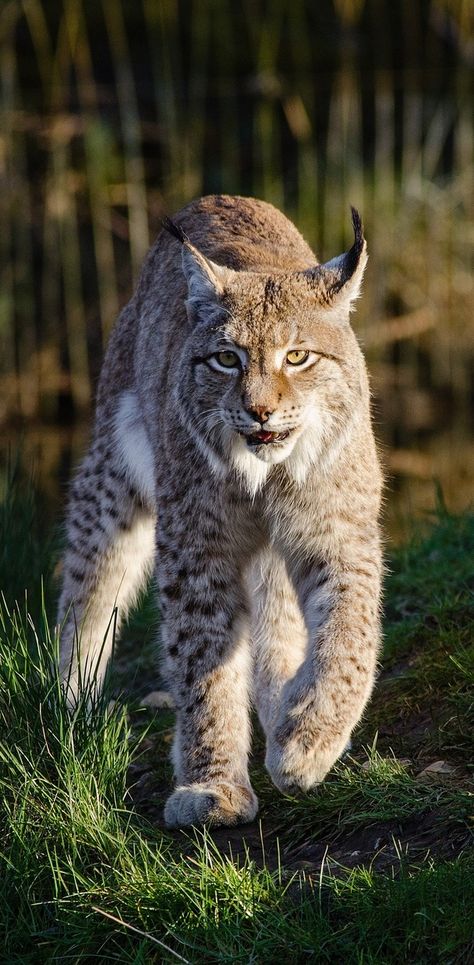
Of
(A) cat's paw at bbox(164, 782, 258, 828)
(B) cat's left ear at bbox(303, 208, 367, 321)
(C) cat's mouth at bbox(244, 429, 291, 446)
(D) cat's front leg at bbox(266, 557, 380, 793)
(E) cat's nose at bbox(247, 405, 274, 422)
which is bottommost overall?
(A) cat's paw at bbox(164, 782, 258, 828)

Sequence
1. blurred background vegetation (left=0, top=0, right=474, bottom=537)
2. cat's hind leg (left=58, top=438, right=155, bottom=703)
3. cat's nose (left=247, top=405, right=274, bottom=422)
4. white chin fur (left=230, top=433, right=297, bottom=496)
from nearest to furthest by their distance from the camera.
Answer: cat's nose (left=247, top=405, right=274, bottom=422) → white chin fur (left=230, top=433, right=297, bottom=496) → cat's hind leg (left=58, top=438, right=155, bottom=703) → blurred background vegetation (left=0, top=0, right=474, bottom=537)

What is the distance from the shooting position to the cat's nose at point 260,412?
3701 millimetres

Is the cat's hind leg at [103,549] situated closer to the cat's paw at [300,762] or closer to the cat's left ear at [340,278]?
the cat's left ear at [340,278]

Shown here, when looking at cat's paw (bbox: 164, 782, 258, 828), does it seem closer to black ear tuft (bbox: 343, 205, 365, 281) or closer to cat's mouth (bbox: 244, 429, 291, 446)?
cat's mouth (bbox: 244, 429, 291, 446)

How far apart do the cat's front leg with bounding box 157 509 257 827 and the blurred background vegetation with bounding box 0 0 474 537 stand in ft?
23.6

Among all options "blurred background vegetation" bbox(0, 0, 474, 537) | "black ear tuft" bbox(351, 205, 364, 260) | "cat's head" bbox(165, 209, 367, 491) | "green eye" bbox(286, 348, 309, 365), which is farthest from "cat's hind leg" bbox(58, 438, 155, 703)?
"blurred background vegetation" bbox(0, 0, 474, 537)

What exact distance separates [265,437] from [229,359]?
0.98ft

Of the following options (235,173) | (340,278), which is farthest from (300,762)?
(235,173)

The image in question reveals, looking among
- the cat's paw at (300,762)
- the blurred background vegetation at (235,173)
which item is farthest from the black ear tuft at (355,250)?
the blurred background vegetation at (235,173)

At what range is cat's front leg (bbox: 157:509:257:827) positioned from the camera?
3.99m

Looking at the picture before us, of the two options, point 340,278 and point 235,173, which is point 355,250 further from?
point 235,173

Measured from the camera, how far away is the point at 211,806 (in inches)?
149

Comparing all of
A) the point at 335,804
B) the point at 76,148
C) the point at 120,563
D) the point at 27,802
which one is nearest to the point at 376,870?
the point at 335,804

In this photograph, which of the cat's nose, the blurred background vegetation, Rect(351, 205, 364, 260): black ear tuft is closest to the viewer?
the cat's nose
